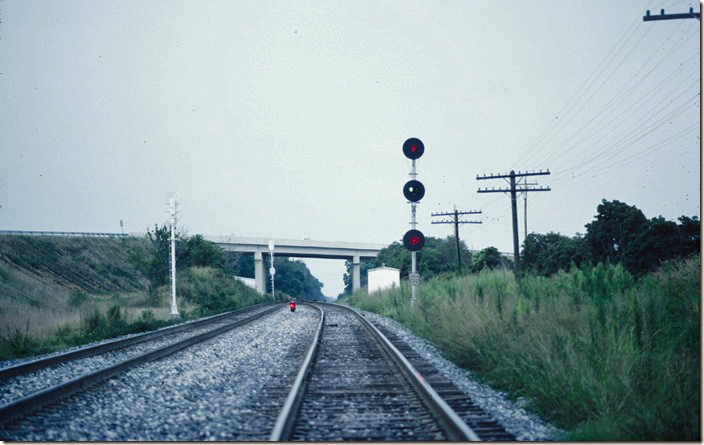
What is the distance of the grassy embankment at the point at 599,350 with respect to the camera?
548 centimetres

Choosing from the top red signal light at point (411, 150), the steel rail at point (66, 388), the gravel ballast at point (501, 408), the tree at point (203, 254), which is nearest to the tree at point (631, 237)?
the top red signal light at point (411, 150)

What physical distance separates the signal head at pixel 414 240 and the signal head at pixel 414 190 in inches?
45.8

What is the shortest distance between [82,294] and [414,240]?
73.4ft

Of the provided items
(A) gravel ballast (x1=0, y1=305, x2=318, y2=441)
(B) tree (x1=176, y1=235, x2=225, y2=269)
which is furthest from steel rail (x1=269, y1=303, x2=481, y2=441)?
(B) tree (x1=176, y1=235, x2=225, y2=269)

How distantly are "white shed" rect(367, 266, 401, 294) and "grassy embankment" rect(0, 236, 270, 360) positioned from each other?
31.7ft

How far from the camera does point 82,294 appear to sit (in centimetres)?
3092

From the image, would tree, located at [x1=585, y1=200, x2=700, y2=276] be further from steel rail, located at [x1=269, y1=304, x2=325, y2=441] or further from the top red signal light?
steel rail, located at [x1=269, y1=304, x2=325, y2=441]

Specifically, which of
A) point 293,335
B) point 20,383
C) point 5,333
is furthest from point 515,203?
point 20,383

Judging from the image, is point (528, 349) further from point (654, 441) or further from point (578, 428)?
point (654, 441)

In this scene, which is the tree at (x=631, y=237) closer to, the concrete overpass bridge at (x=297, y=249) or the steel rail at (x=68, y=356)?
the steel rail at (x=68, y=356)

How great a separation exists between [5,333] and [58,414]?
9815 millimetres

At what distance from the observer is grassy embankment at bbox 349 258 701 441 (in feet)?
18.0

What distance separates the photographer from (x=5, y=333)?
14508mm

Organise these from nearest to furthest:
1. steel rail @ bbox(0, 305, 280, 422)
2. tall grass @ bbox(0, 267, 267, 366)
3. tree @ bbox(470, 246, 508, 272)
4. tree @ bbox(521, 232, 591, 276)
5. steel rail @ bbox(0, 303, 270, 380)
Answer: steel rail @ bbox(0, 305, 280, 422) → steel rail @ bbox(0, 303, 270, 380) → tall grass @ bbox(0, 267, 267, 366) → tree @ bbox(521, 232, 591, 276) → tree @ bbox(470, 246, 508, 272)
